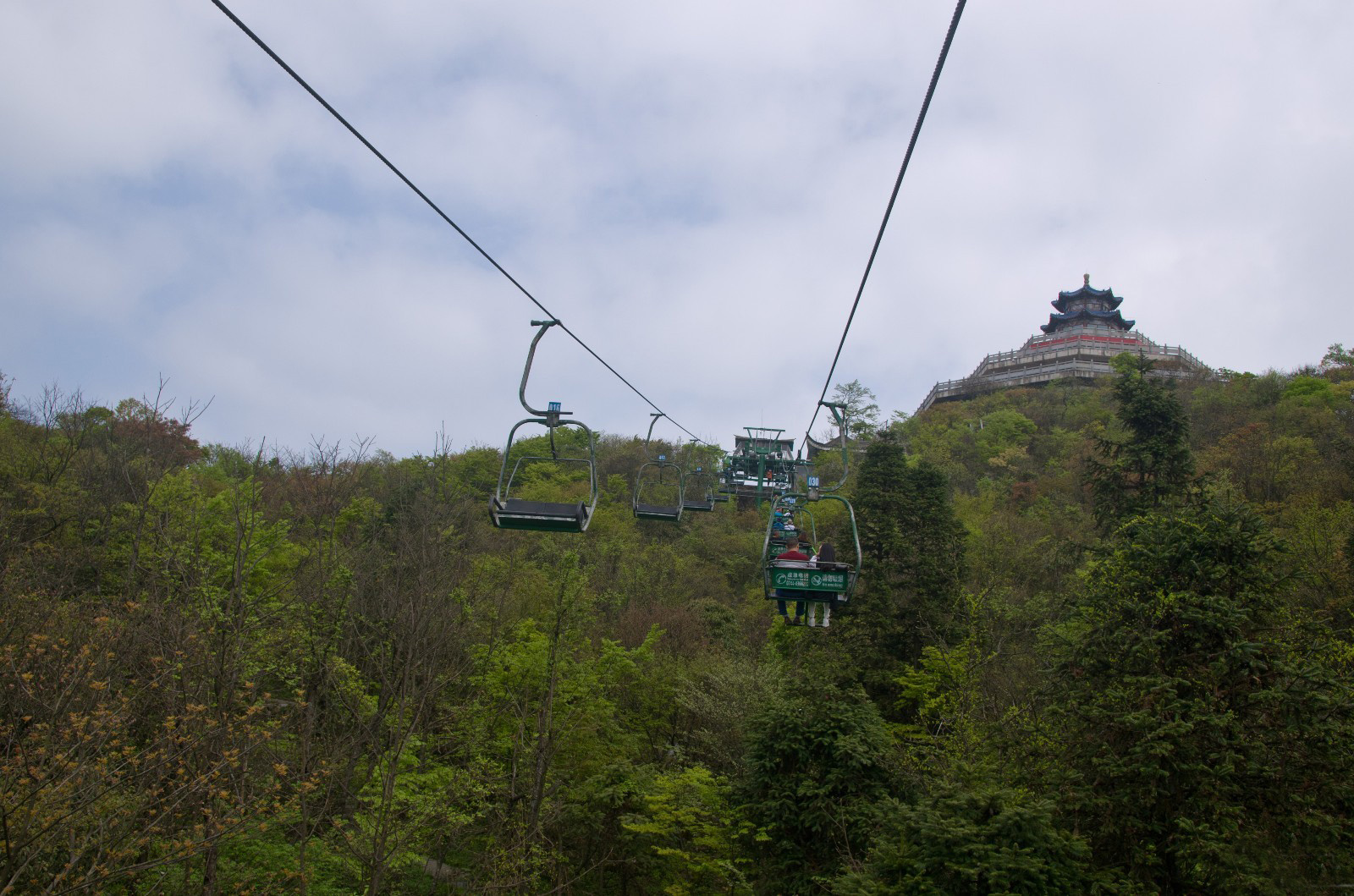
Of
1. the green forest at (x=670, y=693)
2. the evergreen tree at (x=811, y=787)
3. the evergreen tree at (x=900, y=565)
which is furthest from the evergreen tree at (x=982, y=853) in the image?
the evergreen tree at (x=900, y=565)

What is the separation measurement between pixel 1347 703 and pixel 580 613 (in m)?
15.8

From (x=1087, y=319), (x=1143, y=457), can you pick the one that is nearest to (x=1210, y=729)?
(x=1143, y=457)

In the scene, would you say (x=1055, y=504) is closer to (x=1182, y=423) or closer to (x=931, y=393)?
(x=1182, y=423)

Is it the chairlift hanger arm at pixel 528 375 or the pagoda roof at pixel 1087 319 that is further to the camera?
the pagoda roof at pixel 1087 319

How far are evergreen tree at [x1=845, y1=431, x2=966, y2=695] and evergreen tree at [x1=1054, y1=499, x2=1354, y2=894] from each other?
9076mm

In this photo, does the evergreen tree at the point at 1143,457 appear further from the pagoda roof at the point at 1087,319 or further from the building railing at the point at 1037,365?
the pagoda roof at the point at 1087,319

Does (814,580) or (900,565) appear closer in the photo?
(814,580)

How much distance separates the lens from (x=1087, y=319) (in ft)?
295

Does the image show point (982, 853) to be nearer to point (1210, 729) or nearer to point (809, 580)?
point (1210, 729)

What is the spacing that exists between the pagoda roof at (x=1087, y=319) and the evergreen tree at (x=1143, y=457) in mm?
73200

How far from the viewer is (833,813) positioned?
15.8 metres

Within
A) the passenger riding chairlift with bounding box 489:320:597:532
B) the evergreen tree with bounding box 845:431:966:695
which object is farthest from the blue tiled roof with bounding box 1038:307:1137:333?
the passenger riding chairlift with bounding box 489:320:597:532

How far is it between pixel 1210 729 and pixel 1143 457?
12.8 metres

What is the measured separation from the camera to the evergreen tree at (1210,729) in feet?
37.4
